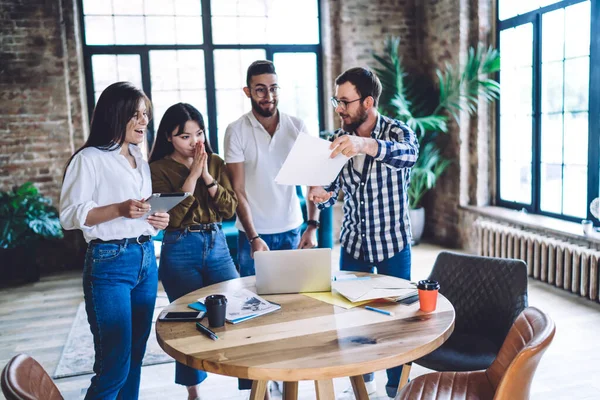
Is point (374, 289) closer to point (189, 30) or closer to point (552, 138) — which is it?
point (552, 138)

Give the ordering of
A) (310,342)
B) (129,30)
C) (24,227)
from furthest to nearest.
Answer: (129,30) → (24,227) → (310,342)

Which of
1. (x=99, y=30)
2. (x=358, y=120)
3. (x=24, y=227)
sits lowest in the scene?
(x=24, y=227)

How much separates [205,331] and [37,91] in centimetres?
470

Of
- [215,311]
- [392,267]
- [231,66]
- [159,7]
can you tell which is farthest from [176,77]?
[215,311]

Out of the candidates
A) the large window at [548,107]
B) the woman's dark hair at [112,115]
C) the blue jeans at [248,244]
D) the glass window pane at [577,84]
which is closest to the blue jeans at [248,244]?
the blue jeans at [248,244]

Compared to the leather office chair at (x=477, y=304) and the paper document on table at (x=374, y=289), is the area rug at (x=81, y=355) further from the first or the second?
the leather office chair at (x=477, y=304)

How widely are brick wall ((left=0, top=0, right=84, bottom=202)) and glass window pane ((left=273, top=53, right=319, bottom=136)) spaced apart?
2255mm

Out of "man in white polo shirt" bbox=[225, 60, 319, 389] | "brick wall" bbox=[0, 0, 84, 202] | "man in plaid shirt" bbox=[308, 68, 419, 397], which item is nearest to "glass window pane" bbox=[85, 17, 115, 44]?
"brick wall" bbox=[0, 0, 84, 202]

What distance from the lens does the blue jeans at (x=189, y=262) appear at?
2203 mm

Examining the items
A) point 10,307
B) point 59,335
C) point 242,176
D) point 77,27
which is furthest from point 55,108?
point 242,176

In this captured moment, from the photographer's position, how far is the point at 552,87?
15.4 feet

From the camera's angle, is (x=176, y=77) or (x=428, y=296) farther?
(x=176, y=77)

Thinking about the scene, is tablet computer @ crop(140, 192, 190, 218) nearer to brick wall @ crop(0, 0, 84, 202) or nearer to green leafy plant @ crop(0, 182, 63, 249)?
green leafy plant @ crop(0, 182, 63, 249)

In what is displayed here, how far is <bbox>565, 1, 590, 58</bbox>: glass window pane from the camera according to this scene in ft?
14.0
